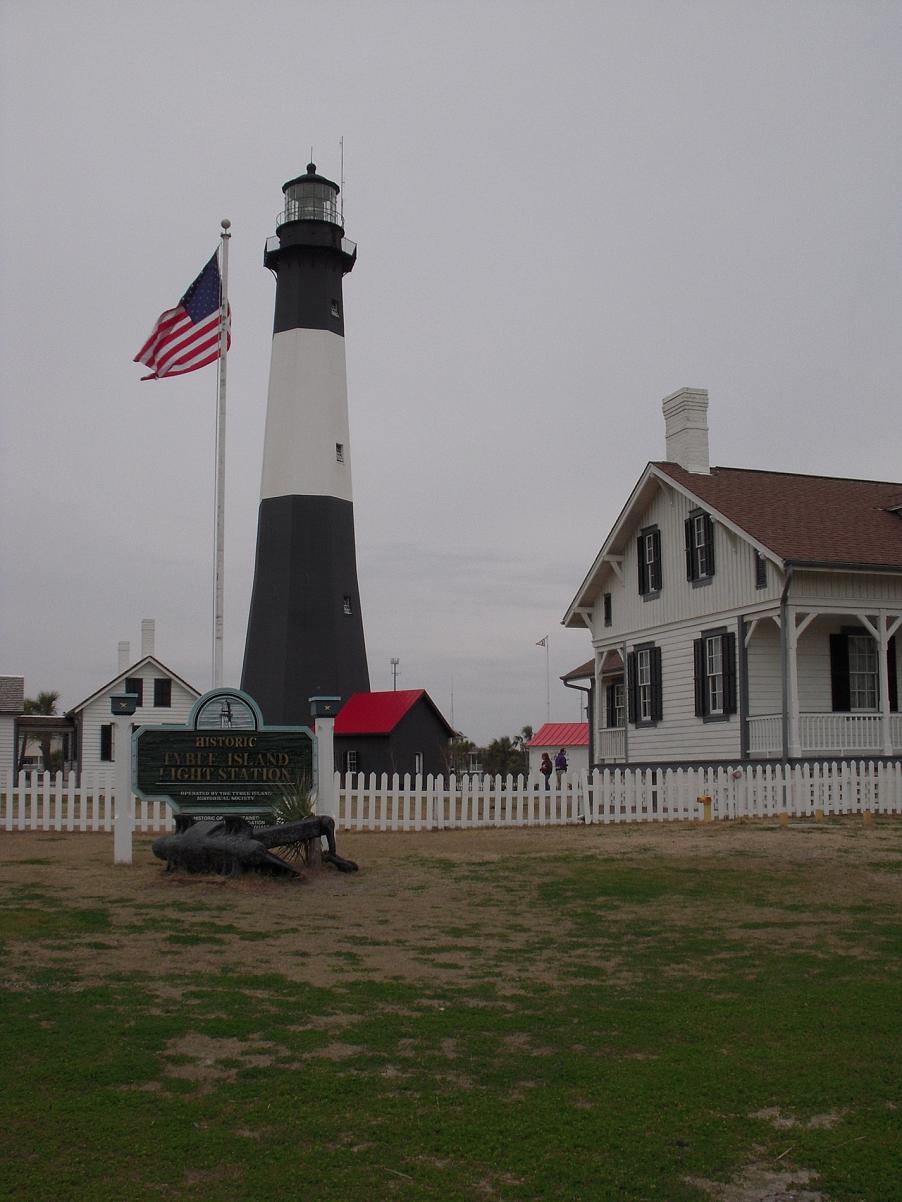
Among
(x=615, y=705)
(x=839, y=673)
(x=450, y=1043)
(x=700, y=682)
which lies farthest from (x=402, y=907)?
(x=615, y=705)

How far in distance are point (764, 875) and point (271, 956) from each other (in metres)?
6.00

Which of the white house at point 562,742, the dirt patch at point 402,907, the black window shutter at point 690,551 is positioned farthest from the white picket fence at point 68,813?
the white house at point 562,742

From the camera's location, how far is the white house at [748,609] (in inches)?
897

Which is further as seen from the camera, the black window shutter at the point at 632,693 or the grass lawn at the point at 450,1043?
the black window shutter at the point at 632,693

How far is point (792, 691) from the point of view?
73.9 ft

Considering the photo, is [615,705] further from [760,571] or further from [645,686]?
[760,571]

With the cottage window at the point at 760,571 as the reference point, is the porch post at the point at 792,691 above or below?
below

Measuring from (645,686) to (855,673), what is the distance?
5.39 metres

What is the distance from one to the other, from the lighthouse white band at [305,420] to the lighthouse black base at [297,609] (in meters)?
0.50

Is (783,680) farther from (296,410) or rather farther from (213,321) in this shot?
(296,410)

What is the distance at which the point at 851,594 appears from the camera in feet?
75.8

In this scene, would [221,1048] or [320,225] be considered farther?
[320,225]

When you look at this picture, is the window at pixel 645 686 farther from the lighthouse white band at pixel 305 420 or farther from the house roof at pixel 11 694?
the house roof at pixel 11 694

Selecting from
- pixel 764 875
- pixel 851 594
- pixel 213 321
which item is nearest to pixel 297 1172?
pixel 764 875
